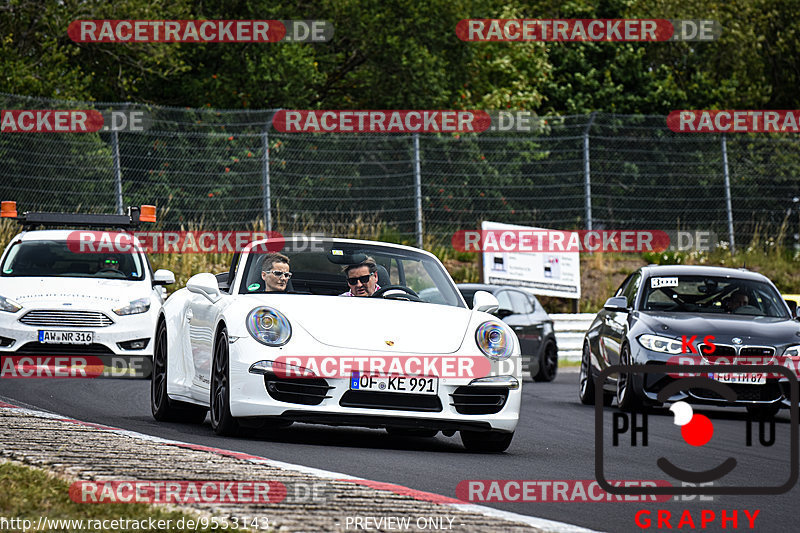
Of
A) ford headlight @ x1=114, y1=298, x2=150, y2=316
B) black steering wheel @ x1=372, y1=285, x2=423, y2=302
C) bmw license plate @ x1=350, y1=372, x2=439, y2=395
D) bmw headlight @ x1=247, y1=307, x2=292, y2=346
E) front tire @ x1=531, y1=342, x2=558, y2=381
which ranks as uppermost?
black steering wheel @ x1=372, y1=285, x2=423, y2=302

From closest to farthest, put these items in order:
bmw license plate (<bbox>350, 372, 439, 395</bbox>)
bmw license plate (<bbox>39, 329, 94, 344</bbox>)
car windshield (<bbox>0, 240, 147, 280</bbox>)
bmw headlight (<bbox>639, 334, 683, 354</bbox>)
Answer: bmw license plate (<bbox>350, 372, 439, 395</bbox>), bmw headlight (<bbox>639, 334, 683, 354</bbox>), bmw license plate (<bbox>39, 329, 94, 344</bbox>), car windshield (<bbox>0, 240, 147, 280</bbox>)

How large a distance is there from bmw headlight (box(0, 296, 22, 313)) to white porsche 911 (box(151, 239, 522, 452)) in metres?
5.57

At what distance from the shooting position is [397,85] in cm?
A: 3444

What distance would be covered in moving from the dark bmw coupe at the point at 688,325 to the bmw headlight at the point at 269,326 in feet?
13.9

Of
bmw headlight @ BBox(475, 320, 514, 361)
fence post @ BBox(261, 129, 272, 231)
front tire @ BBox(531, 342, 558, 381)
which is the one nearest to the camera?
bmw headlight @ BBox(475, 320, 514, 361)

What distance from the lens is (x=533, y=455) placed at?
962 cm

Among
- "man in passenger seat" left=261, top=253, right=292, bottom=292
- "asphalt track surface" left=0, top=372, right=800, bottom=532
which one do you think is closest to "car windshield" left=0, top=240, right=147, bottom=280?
"asphalt track surface" left=0, top=372, right=800, bottom=532

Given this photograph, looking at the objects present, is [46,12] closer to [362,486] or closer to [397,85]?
[397,85]

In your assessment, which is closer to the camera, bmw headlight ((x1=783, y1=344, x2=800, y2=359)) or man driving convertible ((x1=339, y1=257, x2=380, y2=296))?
man driving convertible ((x1=339, y1=257, x2=380, y2=296))

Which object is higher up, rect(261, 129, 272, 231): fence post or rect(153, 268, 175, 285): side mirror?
rect(261, 129, 272, 231): fence post

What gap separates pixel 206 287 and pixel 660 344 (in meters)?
5.36

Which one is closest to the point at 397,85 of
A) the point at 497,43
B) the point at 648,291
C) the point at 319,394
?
the point at 497,43

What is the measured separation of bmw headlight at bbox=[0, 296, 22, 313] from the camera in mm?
15414

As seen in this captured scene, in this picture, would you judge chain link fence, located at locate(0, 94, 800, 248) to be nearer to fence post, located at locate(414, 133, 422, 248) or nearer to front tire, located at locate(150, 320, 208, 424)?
fence post, located at locate(414, 133, 422, 248)
